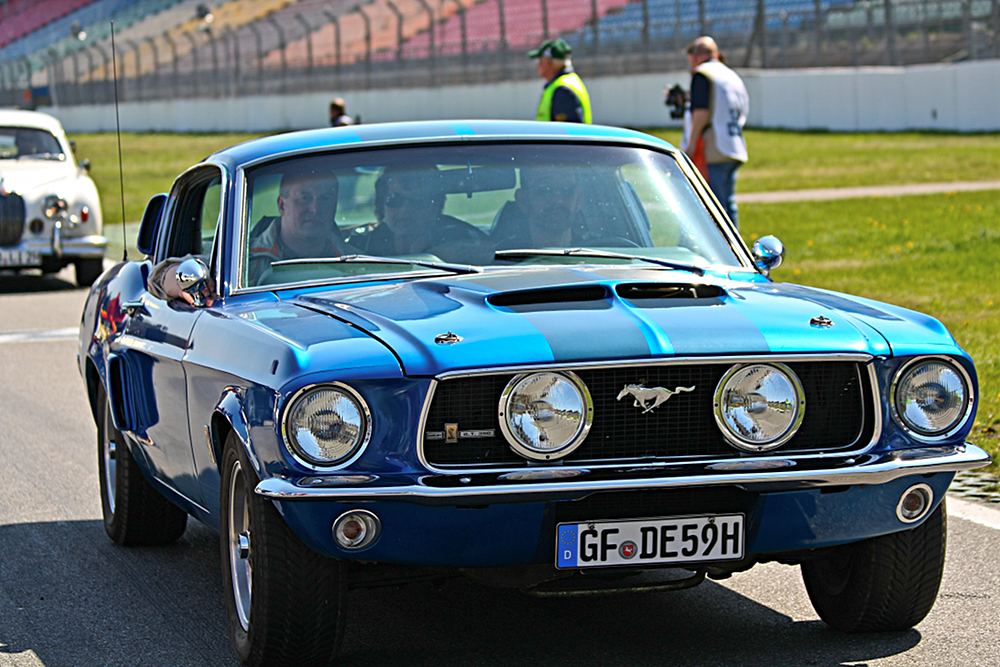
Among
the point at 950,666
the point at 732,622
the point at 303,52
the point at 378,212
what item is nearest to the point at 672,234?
the point at 378,212

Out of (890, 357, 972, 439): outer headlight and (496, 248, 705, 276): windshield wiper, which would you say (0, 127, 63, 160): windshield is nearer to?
(496, 248, 705, 276): windshield wiper

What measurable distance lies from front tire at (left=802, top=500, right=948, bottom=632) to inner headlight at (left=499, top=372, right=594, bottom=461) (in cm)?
93

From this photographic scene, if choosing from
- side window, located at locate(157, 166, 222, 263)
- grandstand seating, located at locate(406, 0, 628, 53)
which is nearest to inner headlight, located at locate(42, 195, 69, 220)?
side window, located at locate(157, 166, 222, 263)

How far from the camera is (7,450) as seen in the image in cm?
755

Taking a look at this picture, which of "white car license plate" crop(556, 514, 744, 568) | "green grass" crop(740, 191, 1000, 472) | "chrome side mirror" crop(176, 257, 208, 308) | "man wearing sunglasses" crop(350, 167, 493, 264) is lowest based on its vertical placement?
"green grass" crop(740, 191, 1000, 472)

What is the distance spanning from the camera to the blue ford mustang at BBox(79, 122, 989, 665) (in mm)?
3678

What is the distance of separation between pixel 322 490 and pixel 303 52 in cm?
4627

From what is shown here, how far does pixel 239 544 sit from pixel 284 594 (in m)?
0.39

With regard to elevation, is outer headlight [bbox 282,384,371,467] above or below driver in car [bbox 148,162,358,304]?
below

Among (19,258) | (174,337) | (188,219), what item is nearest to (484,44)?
(19,258)

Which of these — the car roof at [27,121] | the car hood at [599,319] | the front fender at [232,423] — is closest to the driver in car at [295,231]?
the car hood at [599,319]

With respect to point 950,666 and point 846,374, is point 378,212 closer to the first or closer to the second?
point 846,374

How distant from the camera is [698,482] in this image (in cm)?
373

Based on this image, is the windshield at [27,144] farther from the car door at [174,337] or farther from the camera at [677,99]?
the car door at [174,337]
